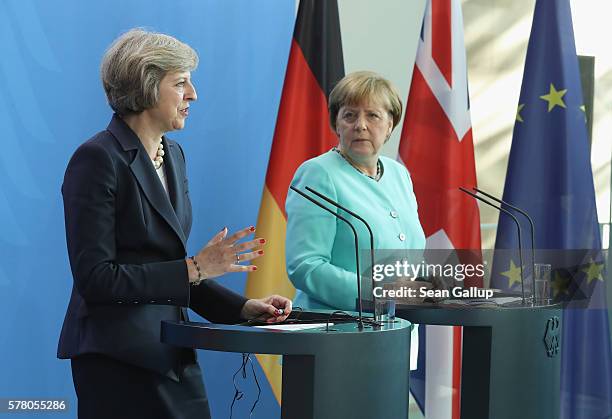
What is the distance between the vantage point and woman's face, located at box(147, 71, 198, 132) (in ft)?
7.68

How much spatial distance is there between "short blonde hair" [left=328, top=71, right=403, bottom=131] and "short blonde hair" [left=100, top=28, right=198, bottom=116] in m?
0.91

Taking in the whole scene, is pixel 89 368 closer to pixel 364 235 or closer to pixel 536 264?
pixel 364 235

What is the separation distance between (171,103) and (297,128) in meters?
1.98

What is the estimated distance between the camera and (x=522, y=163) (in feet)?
14.4

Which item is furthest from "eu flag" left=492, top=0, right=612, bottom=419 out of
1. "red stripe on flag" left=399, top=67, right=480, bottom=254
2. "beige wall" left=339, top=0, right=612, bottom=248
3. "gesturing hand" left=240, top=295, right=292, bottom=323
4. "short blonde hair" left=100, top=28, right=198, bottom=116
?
"short blonde hair" left=100, top=28, right=198, bottom=116

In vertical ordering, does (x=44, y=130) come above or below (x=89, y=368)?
above

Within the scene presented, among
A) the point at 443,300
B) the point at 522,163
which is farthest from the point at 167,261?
the point at 522,163

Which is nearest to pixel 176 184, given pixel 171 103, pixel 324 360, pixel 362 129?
pixel 171 103

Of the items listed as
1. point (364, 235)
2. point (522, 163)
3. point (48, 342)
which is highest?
point (522, 163)

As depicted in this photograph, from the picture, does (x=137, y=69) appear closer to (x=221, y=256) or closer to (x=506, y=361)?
(x=221, y=256)

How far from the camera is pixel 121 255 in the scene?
2.20m

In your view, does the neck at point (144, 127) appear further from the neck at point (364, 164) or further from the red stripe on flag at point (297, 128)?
the red stripe on flag at point (297, 128)

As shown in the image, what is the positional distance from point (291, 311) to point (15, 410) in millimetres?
2289

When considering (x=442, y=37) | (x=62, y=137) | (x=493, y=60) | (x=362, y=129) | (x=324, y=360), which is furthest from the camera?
(x=493, y=60)
